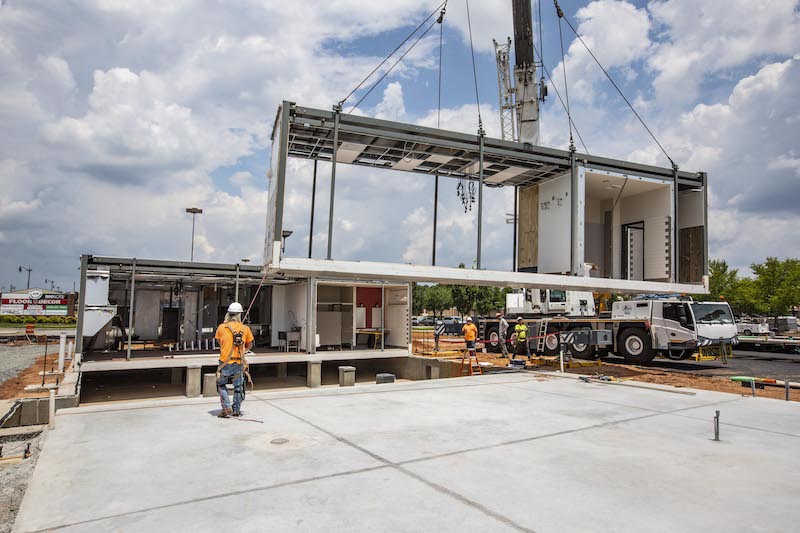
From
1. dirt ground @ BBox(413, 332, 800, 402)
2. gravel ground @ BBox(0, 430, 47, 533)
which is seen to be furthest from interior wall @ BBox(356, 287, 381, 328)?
gravel ground @ BBox(0, 430, 47, 533)

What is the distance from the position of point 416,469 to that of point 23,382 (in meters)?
17.7

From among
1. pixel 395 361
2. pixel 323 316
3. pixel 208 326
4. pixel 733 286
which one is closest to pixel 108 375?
pixel 208 326

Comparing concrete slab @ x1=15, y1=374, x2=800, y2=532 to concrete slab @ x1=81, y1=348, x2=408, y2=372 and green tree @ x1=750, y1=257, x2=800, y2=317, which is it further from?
green tree @ x1=750, y1=257, x2=800, y2=317

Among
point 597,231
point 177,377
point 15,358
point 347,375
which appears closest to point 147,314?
point 177,377

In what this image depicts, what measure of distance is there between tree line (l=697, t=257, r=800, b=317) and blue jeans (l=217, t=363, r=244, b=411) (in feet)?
128

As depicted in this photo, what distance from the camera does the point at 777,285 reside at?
4334cm

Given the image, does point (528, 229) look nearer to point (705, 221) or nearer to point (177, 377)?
point (705, 221)

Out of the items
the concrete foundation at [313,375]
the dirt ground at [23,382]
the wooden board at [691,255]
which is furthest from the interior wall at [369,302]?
the wooden board at [691,255]

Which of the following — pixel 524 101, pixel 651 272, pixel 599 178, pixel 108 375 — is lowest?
pixel 108 375

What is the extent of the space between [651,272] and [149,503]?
17.8m

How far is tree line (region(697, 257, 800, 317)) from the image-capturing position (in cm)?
4150

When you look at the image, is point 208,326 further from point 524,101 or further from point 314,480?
point 314,480

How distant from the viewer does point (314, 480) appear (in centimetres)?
532

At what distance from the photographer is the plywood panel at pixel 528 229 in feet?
58.4
